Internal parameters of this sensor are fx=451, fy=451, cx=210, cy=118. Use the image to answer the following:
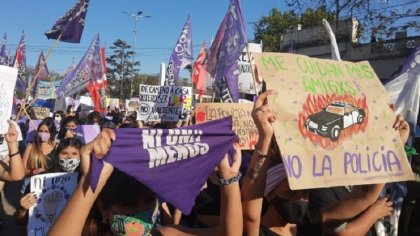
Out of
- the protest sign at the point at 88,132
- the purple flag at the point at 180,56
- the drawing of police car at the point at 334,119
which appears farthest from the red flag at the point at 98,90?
the drawing of police car at the point at 334,119

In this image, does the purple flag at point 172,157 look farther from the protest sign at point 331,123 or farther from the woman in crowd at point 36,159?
the woman in crowd at point 36,159

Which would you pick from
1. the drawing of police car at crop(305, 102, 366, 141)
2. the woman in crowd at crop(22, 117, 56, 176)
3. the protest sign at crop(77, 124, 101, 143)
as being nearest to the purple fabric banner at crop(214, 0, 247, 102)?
the protest sign at crop(77, 124, 101, 143)

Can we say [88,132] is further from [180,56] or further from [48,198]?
Result: [180,56]

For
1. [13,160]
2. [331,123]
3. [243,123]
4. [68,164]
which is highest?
[331,123]

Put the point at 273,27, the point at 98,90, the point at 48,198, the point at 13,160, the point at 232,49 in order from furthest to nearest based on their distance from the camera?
the point at 273,27
the point at 98,90
the point at 232,49
the point at 13,160
the point at 48,198

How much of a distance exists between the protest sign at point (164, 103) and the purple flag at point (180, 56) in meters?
0.40

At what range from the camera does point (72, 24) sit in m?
7.18

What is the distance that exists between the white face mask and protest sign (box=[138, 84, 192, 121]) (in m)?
4.61

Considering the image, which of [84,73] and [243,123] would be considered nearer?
[243,123]

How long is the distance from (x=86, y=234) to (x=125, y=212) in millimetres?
214

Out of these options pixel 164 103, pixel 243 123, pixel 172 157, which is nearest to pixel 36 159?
pixel 243 123

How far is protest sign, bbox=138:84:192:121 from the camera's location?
29.0ft

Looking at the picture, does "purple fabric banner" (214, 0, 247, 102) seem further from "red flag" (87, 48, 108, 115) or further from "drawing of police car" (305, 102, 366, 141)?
"red flag" (87, 48, 108, 115)

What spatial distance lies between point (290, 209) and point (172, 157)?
0.80 metres
